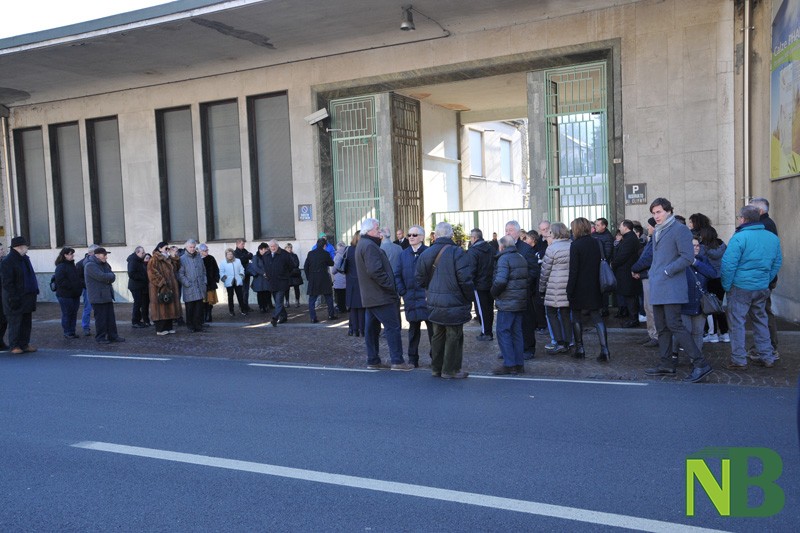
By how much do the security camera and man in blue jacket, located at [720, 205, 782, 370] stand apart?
11341 millimetres

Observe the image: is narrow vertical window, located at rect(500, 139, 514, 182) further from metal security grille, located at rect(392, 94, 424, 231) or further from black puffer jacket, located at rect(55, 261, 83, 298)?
black puffer jacket, located at rect(55, 261, 83, 298)

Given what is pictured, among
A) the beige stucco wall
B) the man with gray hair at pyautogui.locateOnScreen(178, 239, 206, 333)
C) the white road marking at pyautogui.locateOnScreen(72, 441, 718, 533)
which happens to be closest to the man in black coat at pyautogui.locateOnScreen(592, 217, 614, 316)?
the beige stucco wall

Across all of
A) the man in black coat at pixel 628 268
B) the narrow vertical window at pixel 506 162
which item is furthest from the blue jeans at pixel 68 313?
the narrow vertical window at pixel 506 162

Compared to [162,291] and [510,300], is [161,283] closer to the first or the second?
[162,291]

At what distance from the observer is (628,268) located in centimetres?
1252

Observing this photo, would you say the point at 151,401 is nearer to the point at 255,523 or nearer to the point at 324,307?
the point at 255,523

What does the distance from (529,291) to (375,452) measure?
4750 millimetres

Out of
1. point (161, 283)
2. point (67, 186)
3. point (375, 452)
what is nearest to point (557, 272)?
point (375, 452)

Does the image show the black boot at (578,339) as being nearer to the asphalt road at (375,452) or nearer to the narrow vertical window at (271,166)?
the asphalt road at (375,452)

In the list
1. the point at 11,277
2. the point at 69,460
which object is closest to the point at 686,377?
the point at 69,460

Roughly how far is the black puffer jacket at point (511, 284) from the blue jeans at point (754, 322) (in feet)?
8.41

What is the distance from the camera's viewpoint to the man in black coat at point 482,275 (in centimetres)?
1105

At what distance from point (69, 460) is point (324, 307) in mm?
12274

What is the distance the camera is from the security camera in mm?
18094
